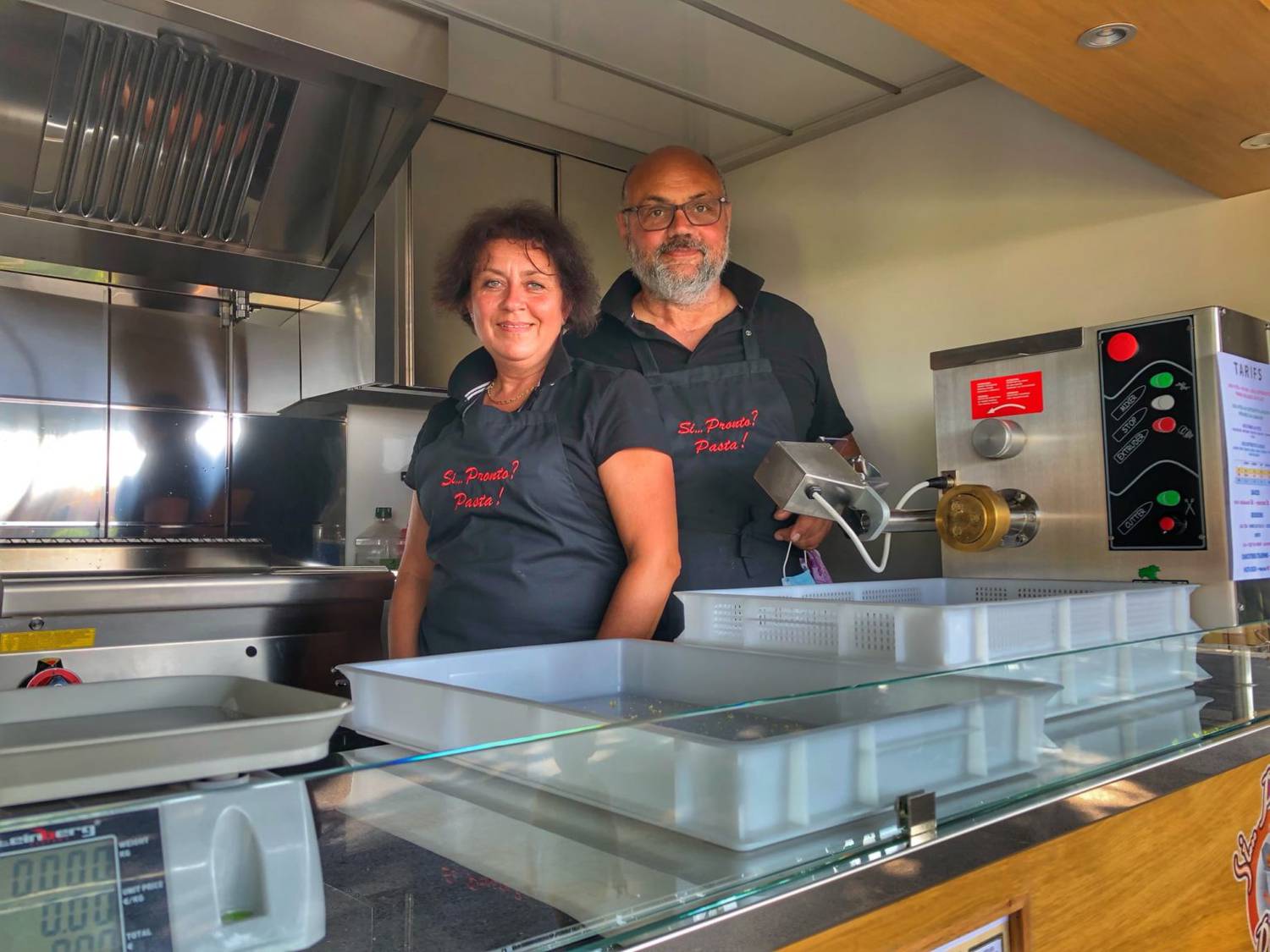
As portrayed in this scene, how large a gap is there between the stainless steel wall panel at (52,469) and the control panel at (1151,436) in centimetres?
251

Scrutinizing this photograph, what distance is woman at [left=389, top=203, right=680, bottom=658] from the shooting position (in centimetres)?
148

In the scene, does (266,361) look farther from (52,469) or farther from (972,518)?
(972,518)

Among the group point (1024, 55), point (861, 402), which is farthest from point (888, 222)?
point (1024, 55)

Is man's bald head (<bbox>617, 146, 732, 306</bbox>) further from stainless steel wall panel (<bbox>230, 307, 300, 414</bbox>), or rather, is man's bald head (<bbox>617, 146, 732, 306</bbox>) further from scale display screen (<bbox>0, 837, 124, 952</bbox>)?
scale display screen (<bbox>0, 837, 124, 952</bbox>)

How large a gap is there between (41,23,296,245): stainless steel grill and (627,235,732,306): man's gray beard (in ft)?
3.39

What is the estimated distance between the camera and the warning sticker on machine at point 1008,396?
5.91ft

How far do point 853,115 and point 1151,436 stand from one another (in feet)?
4.90

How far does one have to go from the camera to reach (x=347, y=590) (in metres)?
2.37

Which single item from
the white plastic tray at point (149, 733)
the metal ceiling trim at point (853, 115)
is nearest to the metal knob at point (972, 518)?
the white plastic tray at point (149, 733)

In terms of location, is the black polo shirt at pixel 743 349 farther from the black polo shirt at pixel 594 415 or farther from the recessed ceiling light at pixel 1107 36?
the recessed ceiling light at pixel 1107 36

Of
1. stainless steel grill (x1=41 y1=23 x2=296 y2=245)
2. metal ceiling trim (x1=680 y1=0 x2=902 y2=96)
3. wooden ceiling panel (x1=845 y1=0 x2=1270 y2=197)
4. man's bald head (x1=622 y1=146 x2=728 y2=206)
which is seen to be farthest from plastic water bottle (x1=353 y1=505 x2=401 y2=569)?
wooden ceiling panel (x1=845 y1=0 x2=1270 y2=197)

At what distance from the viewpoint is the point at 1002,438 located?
1800mm

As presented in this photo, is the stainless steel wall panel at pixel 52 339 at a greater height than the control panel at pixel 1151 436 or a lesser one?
greater

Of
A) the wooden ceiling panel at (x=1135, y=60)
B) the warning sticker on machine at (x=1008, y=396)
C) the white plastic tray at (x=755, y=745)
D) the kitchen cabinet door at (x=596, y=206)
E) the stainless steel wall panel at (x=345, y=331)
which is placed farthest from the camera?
the kitchen cabinet door at (x=596, y=206)
